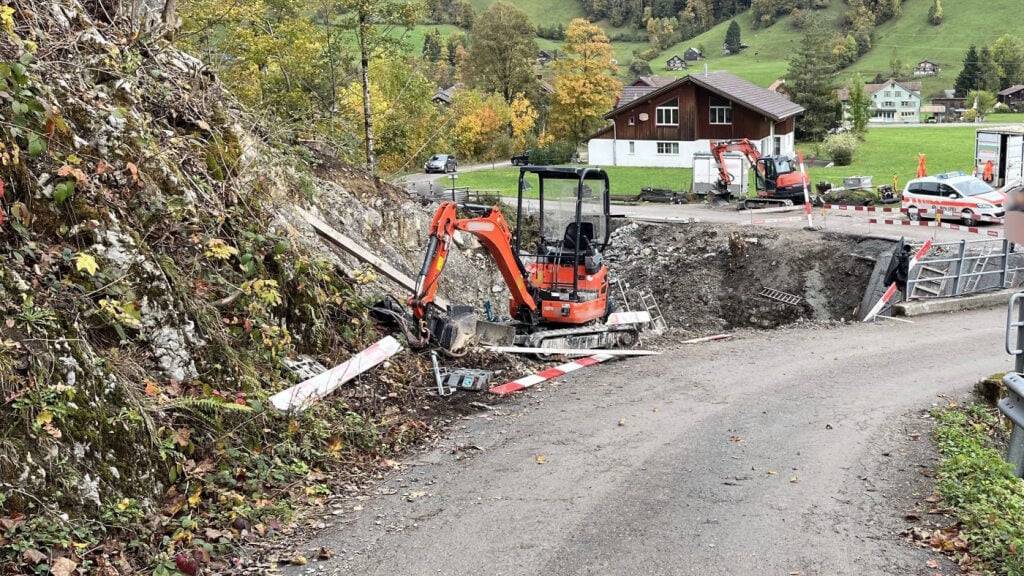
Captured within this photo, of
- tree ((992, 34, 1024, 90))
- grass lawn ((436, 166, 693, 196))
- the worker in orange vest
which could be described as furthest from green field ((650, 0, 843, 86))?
A: the worker in orange vest

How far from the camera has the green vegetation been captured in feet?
23.5

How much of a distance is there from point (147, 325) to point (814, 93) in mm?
73517

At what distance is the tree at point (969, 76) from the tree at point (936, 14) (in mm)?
33510

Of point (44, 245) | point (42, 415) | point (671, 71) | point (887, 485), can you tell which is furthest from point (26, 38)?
point (671, 71)

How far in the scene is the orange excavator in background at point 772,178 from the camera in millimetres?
35188

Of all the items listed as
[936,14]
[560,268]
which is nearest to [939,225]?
[560,268]

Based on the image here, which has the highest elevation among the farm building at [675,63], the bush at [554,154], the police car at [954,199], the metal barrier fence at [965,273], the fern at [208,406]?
the farm building at [675,63]

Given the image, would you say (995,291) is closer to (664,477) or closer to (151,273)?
(664,477)

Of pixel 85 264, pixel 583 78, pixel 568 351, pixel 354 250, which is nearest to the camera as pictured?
pixel 85 264

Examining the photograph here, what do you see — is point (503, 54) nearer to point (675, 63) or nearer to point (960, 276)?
point (960, 276)

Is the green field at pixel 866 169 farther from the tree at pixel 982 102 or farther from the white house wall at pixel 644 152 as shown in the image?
the tree at pixel 982 102

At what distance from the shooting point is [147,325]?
849 centimetres

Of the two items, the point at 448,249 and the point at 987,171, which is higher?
the point at 987,171

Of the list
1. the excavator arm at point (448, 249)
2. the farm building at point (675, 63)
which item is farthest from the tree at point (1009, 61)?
the excavator arm at point (448, 249)
